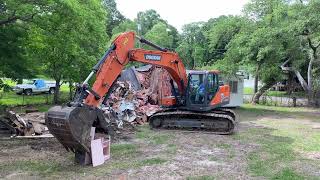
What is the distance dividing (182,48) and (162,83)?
46.5 metres

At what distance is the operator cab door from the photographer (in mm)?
14625

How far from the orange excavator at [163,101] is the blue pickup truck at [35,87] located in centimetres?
2202

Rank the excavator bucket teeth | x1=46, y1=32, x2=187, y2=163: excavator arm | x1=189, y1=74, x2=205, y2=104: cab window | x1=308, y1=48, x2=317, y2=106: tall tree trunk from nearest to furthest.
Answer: the excavator bucket teeth, x1=46, y1=32, x2=187, y2=163: excavator arm, x1=189, y1=74, x2=205, y2=104: cab window, x1=308, y1=48, x2=317, y2=106: tall tree trunk

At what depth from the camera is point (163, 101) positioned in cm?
1545

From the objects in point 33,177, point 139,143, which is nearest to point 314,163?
point 139,143

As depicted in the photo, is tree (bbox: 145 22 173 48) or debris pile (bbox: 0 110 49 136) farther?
tree (bbox: 145 22 173 48)

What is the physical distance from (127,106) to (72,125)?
8148mm

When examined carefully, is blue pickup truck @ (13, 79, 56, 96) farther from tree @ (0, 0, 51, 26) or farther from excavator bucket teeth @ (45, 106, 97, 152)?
excavator bucket teeth @ (45, 106, 97, 152)

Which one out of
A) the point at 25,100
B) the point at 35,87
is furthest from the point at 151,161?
the point at 35,87

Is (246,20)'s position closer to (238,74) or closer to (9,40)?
(238,74)

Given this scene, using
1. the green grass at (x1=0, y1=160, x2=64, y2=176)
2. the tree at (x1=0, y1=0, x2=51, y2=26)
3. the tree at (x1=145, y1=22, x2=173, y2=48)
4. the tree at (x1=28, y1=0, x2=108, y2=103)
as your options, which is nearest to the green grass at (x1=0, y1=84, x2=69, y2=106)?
the tree at (x1=28, y1=0, x2=108, y2=103)

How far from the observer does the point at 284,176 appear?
8.52m

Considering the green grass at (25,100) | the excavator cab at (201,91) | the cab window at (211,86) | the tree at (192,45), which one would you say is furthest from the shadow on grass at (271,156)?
the tree at (192,45)

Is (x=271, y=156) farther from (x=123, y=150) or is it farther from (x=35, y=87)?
(x=35, y=87)
